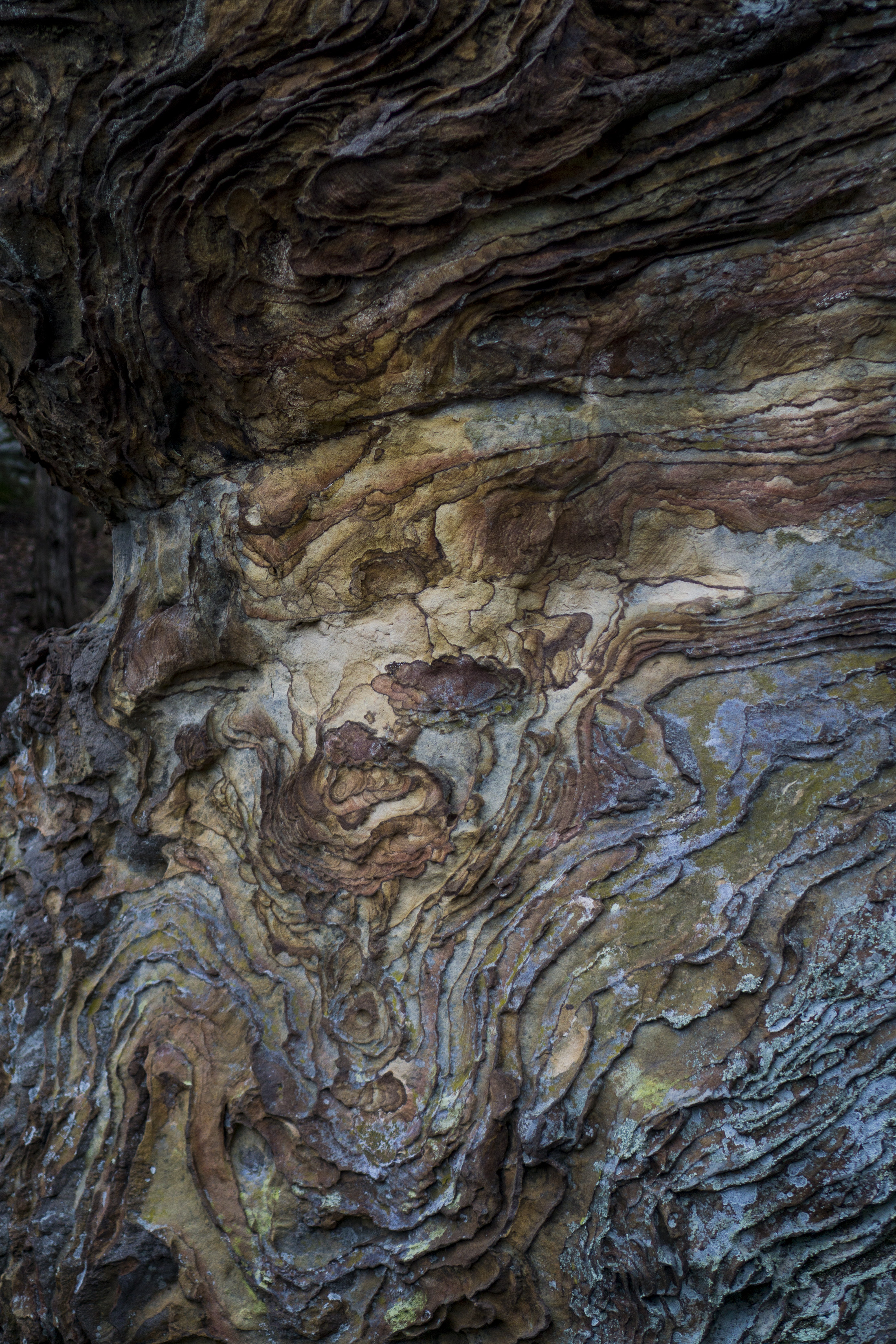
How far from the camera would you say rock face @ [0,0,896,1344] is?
2025 mm

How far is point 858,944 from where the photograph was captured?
6.56ft

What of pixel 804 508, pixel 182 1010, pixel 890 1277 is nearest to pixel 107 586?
pixel 182 1010

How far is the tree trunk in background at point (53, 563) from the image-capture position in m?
7.57

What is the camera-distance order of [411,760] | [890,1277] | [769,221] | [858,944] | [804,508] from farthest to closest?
[411,760] → [804,508] → [769,221] → [858,944] → [890,1277]

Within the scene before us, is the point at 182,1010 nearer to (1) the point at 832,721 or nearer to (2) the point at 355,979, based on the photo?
(2) the point at 355,979

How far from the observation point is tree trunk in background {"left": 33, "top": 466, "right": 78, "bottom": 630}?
7570 millimetres

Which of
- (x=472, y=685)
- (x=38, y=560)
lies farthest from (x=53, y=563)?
(x=472, y=685)

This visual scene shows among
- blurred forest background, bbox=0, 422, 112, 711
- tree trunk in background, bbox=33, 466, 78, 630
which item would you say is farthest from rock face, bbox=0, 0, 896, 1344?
tree trunk in background, bbox=33, 466, 78, 630

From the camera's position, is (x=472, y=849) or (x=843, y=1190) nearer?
(x=843, y=1190)

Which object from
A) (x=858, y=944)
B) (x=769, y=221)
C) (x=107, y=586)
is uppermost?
(x=769, y=221)

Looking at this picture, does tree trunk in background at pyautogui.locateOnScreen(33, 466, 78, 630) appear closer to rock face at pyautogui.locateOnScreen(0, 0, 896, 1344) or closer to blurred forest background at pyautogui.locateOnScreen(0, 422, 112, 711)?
blurred forest background at pyautogui.locateOnScreen(0, 422, 112, 711)

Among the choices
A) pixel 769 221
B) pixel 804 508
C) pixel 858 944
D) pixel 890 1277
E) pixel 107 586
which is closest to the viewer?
pixel 890 1277

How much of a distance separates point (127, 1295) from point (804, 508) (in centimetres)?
276

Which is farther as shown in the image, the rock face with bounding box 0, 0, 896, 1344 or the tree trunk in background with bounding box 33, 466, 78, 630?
the tree trunk in background with bounding box 33, 466, 78, 630
